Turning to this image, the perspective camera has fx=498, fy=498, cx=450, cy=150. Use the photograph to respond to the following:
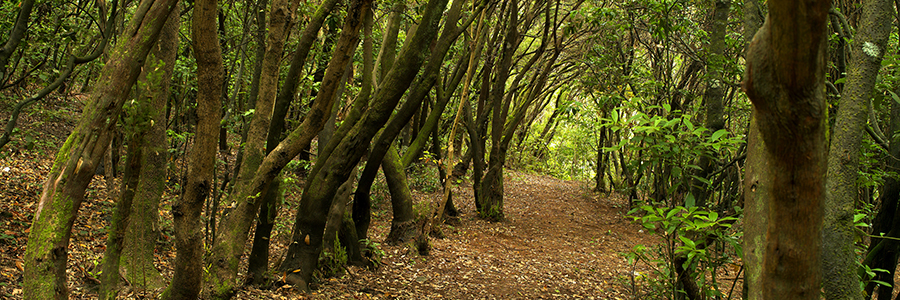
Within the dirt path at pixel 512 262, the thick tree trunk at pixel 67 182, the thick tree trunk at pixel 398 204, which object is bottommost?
the dirt path at pixel 512 262

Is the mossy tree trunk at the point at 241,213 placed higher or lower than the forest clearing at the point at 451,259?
higher

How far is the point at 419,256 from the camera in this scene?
22.1ft

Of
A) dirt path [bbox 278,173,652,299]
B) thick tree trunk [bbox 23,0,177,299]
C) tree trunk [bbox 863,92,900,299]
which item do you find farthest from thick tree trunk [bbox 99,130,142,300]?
tree trunk [bbox 863,92,900,299]

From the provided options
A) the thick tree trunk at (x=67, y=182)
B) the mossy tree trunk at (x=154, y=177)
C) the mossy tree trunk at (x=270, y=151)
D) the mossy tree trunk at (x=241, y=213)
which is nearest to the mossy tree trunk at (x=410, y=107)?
the mossy tree trunk at (x=270, y=151)

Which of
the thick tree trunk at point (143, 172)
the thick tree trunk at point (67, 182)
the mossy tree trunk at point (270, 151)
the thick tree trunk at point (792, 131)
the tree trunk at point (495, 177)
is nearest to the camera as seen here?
the thick tree trunk at point (792, 131)

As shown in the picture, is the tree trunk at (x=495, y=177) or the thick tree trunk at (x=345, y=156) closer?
the thick tree trunk at (x=345, y=156)

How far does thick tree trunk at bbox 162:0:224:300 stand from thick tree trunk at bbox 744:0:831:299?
103 inches

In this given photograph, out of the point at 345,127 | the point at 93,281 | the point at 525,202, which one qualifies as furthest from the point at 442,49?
the point at 525,202

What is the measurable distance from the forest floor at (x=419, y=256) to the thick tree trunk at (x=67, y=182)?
1.60 metres

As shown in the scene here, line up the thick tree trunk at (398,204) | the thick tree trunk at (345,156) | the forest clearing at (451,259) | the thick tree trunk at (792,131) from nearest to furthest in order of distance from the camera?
1. the thick tree trunk at (792,131)
2. the thick tree trunk at (345,156)
3. the forest clearing at (451,259)
4. the thick tree trunk at (398,204)

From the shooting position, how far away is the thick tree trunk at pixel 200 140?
9.02 ft

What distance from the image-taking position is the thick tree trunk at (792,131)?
1264 mm

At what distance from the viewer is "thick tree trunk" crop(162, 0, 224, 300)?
9.02 ft

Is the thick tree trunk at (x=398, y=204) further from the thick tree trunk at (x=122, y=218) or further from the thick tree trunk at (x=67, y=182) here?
the thick tree trunk at (x=67, y=182)
